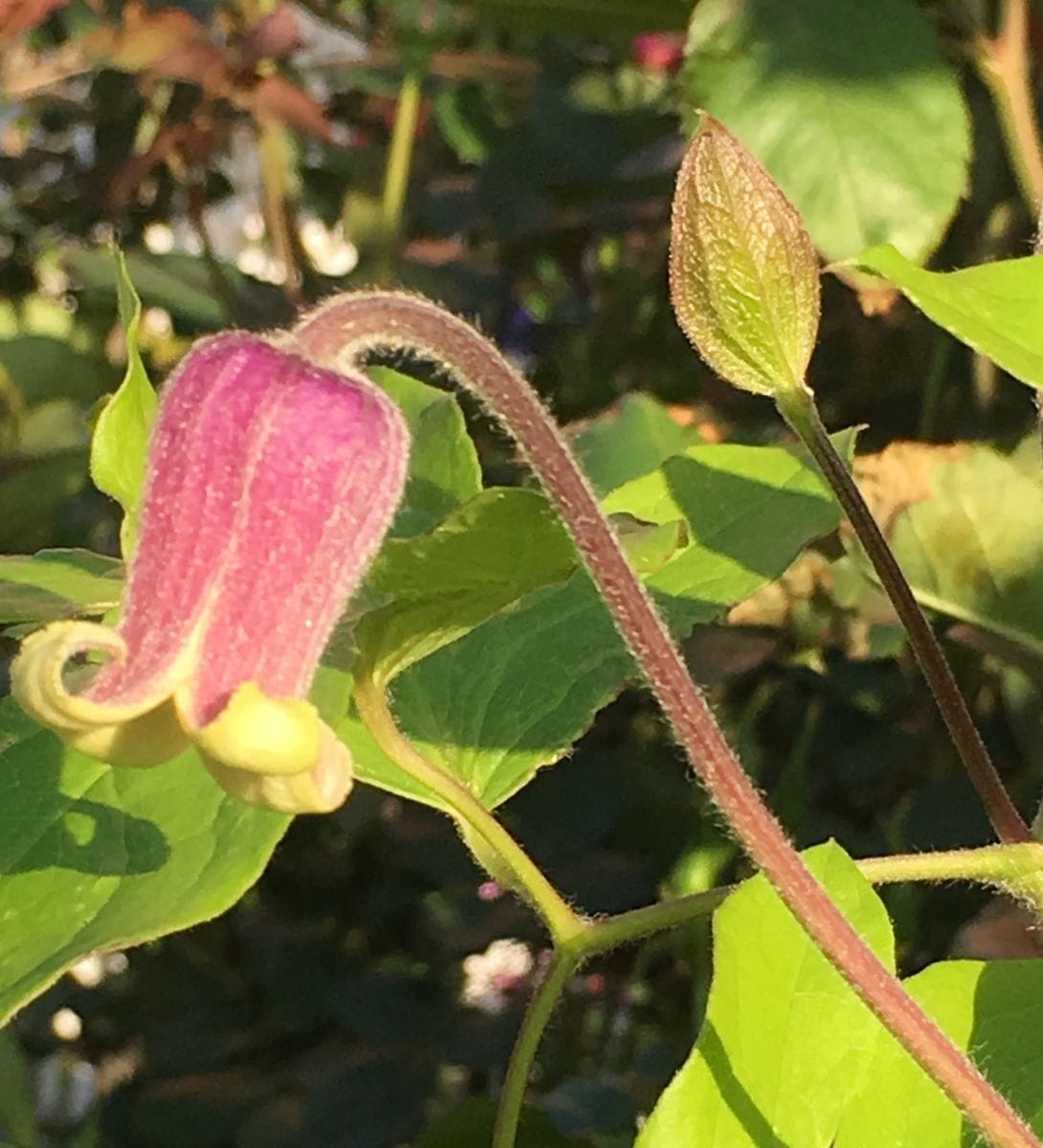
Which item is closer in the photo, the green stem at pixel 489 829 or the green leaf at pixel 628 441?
the green stem at pixel 489 829

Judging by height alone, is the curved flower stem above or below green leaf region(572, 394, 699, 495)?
above

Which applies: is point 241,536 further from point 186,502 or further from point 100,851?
point 100,851

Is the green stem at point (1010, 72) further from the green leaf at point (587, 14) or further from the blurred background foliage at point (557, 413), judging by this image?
the green leaf at point (587, 14)

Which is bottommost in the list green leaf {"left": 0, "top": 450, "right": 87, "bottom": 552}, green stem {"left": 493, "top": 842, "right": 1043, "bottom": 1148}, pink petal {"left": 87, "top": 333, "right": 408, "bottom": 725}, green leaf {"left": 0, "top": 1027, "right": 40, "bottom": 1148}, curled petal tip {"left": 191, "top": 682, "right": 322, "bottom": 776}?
green leaf {"left": 0, "top": 1027, "right": 40, "bottom": 1148}

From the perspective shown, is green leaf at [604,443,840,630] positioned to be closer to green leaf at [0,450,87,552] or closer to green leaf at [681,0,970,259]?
green leaf at [681,0,970,259]

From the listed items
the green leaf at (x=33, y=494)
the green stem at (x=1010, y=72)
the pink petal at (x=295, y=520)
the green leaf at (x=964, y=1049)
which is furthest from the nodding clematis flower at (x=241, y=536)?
the green leaf at (x=33, y=494)

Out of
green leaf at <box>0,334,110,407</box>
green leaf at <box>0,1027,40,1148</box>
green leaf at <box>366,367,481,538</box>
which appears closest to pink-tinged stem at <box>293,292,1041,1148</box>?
green leaf at <box>366,367,481,538</box>
